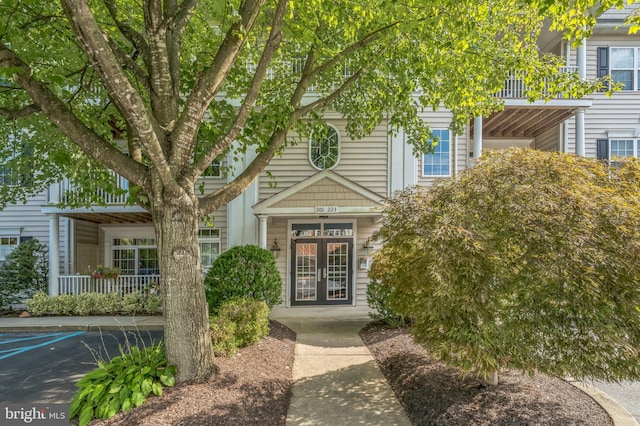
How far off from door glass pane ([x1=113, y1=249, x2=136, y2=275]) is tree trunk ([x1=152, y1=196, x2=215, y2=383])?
27.8 ft

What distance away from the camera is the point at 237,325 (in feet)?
19.2

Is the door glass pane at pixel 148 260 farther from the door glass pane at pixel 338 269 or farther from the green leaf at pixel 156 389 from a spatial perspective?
the green leaf at pixel 156 389

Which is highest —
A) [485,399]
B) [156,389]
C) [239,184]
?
[239,184]

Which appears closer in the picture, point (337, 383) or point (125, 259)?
point (337, 383)

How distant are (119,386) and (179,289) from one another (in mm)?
1233

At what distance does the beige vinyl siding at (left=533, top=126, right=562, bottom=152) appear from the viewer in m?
11.6

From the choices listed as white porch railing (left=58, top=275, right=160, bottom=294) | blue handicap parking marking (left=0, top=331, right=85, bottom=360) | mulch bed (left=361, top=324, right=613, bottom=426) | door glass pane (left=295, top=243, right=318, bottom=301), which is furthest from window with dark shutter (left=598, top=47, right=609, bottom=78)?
blue handicap parking marking (left=0, top=331, right=85, bottom=360)

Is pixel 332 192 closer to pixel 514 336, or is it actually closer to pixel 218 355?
pixel 218 355

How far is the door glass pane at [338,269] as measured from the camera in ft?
34.8

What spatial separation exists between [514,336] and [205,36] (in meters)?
7.13

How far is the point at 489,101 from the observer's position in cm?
704

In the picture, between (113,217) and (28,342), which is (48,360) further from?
(113,217)

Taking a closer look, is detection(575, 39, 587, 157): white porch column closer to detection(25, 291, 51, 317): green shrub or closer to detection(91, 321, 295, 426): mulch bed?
detection(91, 321, 295, 426): mulch bed

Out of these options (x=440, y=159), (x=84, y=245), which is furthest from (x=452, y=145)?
(x=84, y=245)
